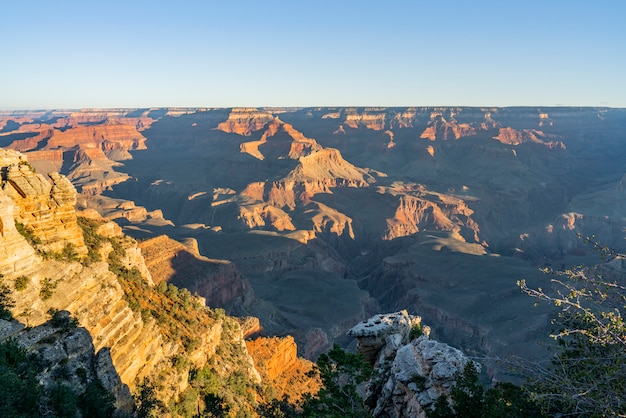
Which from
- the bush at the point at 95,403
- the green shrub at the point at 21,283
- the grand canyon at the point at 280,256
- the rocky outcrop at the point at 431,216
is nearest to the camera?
the bush at the point at 95,403

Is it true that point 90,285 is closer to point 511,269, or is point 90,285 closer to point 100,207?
point 511,269

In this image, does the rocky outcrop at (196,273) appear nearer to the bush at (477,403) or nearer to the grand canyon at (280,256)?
the grand canyon at (280,256)

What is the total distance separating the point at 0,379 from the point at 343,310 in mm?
66976

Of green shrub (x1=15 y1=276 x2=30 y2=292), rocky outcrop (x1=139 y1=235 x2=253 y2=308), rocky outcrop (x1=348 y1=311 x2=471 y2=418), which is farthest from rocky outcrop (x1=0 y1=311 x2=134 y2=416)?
rocky outcrop (x1=139 y1=235 x2=253 y2=308)

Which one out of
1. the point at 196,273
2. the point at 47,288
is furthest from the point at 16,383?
the point at 196,273

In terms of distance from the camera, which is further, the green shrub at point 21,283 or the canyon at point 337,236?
the canyon at point 337,236

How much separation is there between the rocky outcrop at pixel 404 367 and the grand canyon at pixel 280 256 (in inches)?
171

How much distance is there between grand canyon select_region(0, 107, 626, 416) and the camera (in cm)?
1981

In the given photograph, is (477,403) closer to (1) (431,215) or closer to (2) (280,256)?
(2) (280,256)

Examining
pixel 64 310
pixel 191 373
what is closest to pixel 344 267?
pixel 191 373

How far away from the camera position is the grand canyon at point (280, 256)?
1981cm

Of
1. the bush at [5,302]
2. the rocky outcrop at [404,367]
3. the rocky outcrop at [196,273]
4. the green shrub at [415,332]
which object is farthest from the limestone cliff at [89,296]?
the rocky outcrop at [196,273]

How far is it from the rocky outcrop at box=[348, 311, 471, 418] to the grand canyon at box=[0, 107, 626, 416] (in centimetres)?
435

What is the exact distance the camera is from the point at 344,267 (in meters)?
115
